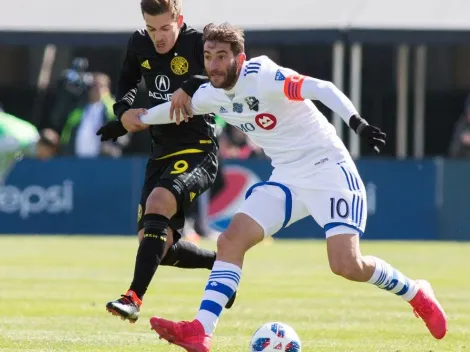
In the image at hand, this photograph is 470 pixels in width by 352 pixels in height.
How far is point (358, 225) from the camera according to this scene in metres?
8.41

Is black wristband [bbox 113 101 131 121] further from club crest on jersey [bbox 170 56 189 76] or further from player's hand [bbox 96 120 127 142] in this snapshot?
club crest on jersey [bbox 170 56 189 76]

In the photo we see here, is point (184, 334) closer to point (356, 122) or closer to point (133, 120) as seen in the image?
point (356, 122)

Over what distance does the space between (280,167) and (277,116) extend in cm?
39

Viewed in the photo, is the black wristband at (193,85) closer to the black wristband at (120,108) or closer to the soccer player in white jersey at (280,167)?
the soccer player in white jersey at (280,167)

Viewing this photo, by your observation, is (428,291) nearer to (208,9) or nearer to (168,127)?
(168,127)

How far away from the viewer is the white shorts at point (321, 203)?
27.4 ft

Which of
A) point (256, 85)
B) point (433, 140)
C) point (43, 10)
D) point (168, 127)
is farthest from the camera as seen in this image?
point (433, 140)

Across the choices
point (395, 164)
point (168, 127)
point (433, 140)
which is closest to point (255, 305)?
point (168, 127)

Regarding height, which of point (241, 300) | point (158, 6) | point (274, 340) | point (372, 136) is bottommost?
point (241, 300)

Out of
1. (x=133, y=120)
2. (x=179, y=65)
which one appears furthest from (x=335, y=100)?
(x=179, y=65)

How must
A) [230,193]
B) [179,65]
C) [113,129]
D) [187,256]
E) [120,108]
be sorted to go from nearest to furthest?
[113,129] → [120,108] → [179,65] → [187,256] → [230,193]

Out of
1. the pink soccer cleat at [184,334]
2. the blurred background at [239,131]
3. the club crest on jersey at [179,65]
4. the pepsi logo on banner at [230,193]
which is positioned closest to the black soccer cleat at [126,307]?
the pink soccer cleat at [184,334]

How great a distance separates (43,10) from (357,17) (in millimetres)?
5781

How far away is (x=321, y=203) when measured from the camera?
8.41m
